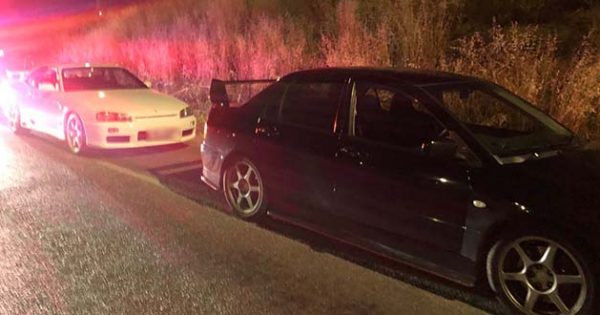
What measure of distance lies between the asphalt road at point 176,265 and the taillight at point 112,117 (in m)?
1.71

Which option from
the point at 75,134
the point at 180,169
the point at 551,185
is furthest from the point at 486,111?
the point at 75,134

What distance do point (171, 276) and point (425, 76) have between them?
2.38 m

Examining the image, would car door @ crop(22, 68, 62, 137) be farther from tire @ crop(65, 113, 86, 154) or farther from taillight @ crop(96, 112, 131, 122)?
taillight @ crop(96, 112, 131, 122)

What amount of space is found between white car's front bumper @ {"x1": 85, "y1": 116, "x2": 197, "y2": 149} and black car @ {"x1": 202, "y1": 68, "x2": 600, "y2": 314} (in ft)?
10.0

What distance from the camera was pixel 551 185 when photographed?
3.41 metres

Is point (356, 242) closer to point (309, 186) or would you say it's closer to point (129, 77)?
point (309, 186)

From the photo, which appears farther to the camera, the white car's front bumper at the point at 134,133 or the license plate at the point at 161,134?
the license plate at the point at 161,134

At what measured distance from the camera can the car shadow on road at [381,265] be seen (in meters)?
3.71

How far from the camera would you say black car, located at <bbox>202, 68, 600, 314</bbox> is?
10.9ft

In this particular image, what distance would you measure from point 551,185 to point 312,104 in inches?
78.8

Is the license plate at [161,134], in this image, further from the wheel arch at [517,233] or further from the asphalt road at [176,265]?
the wheel arch at [517,233]

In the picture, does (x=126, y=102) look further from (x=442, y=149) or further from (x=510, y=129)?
(x=442, y=149)

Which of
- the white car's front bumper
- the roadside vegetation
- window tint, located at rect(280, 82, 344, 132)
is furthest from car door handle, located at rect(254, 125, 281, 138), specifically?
the roadside vegetation

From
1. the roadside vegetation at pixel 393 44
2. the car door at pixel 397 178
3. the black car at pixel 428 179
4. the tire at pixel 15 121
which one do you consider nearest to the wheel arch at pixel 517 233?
the black car at pixel 428 179
